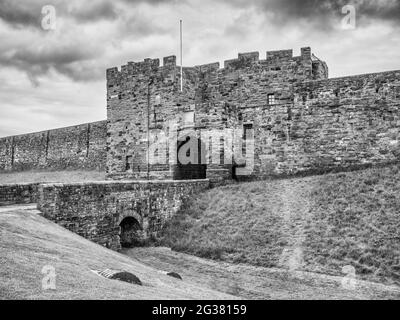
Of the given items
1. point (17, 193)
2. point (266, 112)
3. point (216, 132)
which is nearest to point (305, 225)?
point (216, 132)

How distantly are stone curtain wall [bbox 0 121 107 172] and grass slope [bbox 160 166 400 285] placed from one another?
19.8m

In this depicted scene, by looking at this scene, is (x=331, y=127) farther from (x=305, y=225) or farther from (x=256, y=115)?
(x=305, y=225)

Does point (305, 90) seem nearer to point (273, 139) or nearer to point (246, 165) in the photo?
point (273, 139)

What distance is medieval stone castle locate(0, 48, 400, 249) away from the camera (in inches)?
570

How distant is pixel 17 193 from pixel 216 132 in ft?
31.1

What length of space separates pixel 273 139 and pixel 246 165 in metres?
1.90

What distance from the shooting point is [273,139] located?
2033 centimetres

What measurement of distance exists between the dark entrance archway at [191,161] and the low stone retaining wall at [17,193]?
963cm

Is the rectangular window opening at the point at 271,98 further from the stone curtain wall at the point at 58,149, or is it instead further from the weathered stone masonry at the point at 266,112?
the stone curtain wall at the point at 58,149

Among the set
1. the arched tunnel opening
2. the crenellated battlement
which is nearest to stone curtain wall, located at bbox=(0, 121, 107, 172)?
the crenellated battlement

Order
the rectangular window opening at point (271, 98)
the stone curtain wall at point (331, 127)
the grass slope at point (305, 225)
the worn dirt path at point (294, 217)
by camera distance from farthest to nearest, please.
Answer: the rectangular window opening at point (271, 98), the stone curtain wall at point (331, 127), the worn dirt path at point (294, 217), the grass slope at point (305, 225)

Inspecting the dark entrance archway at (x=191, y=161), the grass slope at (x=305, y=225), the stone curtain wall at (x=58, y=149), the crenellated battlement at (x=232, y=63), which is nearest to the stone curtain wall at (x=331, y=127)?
the grass slope at (x=305, y=225)

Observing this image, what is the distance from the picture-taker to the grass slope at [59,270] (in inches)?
217
